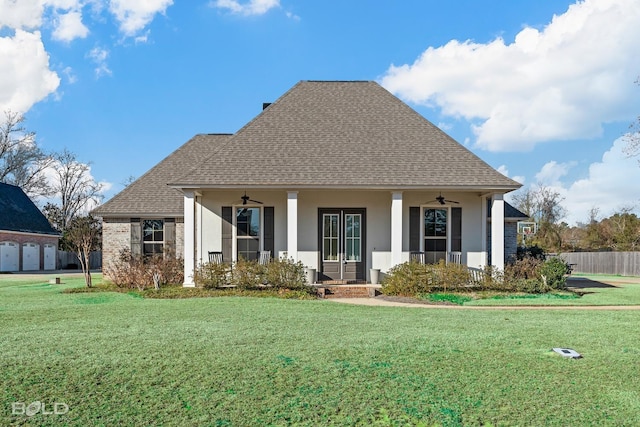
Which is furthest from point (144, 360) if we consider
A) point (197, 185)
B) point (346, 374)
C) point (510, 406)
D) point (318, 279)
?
point (318, 279)

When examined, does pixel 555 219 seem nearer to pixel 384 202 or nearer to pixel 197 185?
pixel 384 202

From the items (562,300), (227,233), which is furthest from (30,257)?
(562,300)

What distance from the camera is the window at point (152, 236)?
19.6 meters

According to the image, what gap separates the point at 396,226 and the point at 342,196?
205 centimetres

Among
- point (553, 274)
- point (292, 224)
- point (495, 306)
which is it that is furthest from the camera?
point (292, 224)

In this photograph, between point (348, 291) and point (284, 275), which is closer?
point (284, 275)

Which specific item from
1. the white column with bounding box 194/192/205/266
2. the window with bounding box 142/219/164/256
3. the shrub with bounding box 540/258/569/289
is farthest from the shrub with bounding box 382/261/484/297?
the window with bounding box 142/219/164/256

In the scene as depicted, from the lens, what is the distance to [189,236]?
49.6 feet

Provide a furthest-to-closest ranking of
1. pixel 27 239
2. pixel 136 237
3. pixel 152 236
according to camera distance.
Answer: pixel 27 239 < pixel 152 236 < pixel 136 237

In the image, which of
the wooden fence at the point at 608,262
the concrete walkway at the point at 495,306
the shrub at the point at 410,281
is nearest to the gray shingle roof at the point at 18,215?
the shrub at the point at 410,281

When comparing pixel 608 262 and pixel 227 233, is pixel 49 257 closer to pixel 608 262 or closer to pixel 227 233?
pixel 227 233

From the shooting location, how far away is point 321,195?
16.3 meters

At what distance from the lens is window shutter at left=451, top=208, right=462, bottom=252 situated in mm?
16250

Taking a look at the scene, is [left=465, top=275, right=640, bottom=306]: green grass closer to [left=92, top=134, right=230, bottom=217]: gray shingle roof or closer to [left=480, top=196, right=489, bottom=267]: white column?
[left=480, top=196, right=489, bottom=267]: white column
